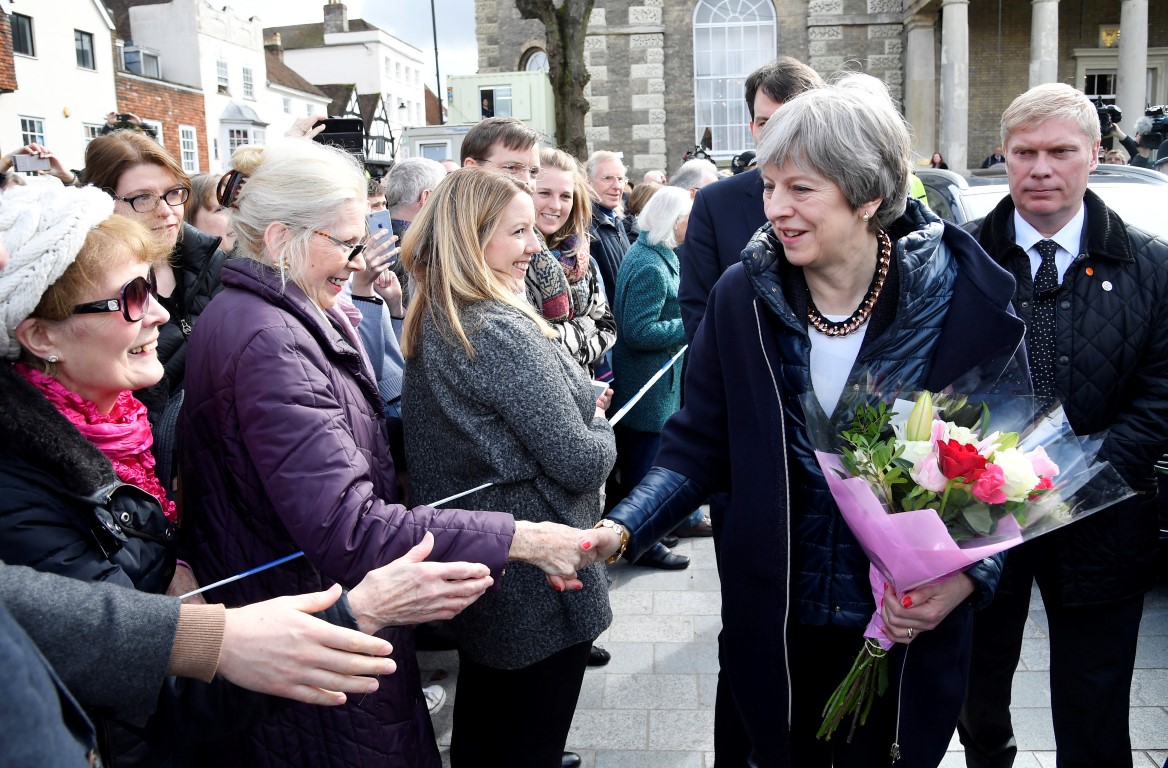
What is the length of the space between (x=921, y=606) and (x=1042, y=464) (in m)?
0.44

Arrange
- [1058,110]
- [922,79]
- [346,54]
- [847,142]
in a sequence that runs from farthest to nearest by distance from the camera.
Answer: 1. [346,54]
2. [922,79]
3. [1058,110]
4. [847,142]

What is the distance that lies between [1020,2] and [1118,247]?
25136 millimetres

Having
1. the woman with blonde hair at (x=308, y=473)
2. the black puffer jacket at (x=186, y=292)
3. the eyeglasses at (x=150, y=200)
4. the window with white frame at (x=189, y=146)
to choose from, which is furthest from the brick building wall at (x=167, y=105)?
the woman with blonde hair at (x=308, y=473)

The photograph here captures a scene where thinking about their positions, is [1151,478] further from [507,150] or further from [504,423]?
[507,150]

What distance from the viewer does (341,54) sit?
62.4 meters

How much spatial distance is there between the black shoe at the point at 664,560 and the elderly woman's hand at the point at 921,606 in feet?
11.1

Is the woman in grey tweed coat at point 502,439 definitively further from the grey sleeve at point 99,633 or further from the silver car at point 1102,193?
the silver car at point 1102,193

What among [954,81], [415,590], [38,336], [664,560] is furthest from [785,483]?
[954,81]

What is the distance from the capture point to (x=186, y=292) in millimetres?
3553

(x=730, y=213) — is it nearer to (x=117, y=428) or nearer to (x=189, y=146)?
(x=117, y=428)

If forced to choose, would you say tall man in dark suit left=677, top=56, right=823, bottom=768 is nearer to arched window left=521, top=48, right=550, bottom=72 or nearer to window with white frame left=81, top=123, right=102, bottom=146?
arched window left=521, top=48, right=550, bottom=72

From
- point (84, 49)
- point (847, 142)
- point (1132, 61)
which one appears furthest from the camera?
point (84, 49)

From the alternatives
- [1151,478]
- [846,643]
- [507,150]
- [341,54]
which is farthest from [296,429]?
[341,54]

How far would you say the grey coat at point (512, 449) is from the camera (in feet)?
8.74
